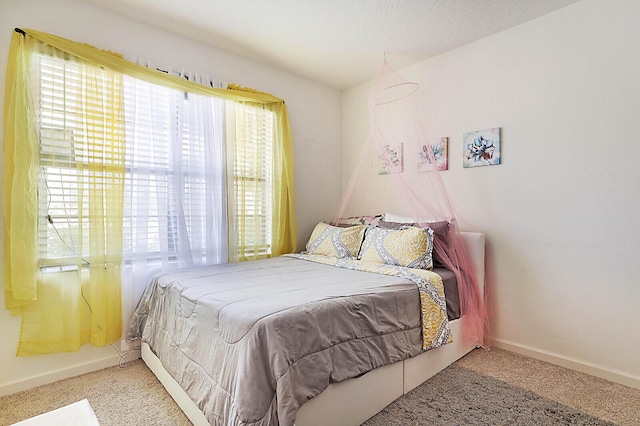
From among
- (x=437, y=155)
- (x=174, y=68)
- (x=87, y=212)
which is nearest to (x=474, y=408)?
(x=437, y=155)

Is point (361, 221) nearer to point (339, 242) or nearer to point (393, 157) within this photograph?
point (339, 242)

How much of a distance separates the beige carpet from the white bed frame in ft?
0.26

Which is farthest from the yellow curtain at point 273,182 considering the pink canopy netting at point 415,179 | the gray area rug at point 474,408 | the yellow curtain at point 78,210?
the gray area rug at point 474,408

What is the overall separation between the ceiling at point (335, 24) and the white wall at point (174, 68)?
12 centimetres

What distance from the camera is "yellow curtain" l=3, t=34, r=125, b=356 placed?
198 cm

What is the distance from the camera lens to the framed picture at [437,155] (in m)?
2.98

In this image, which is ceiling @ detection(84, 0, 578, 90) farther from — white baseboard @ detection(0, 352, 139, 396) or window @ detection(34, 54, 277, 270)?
white baseboard @ detection(0, 352, 139, 396)

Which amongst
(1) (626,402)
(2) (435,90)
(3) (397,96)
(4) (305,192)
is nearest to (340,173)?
(4) (305,192)

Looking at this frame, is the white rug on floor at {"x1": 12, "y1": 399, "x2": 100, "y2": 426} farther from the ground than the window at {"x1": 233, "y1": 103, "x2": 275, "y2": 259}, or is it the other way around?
the window at {"x1": 233, "y1": 103, "x2": 275, "y2": 259}

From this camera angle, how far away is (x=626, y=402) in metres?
1.87

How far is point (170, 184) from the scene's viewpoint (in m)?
2.60

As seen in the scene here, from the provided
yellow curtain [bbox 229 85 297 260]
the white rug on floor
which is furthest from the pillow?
the white rug on floor

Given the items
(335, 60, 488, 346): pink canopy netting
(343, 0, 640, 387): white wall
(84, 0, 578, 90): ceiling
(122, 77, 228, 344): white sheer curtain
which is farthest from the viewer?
(335, 60, 488, 346): pink canopy netting

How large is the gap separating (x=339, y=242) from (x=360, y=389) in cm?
147
